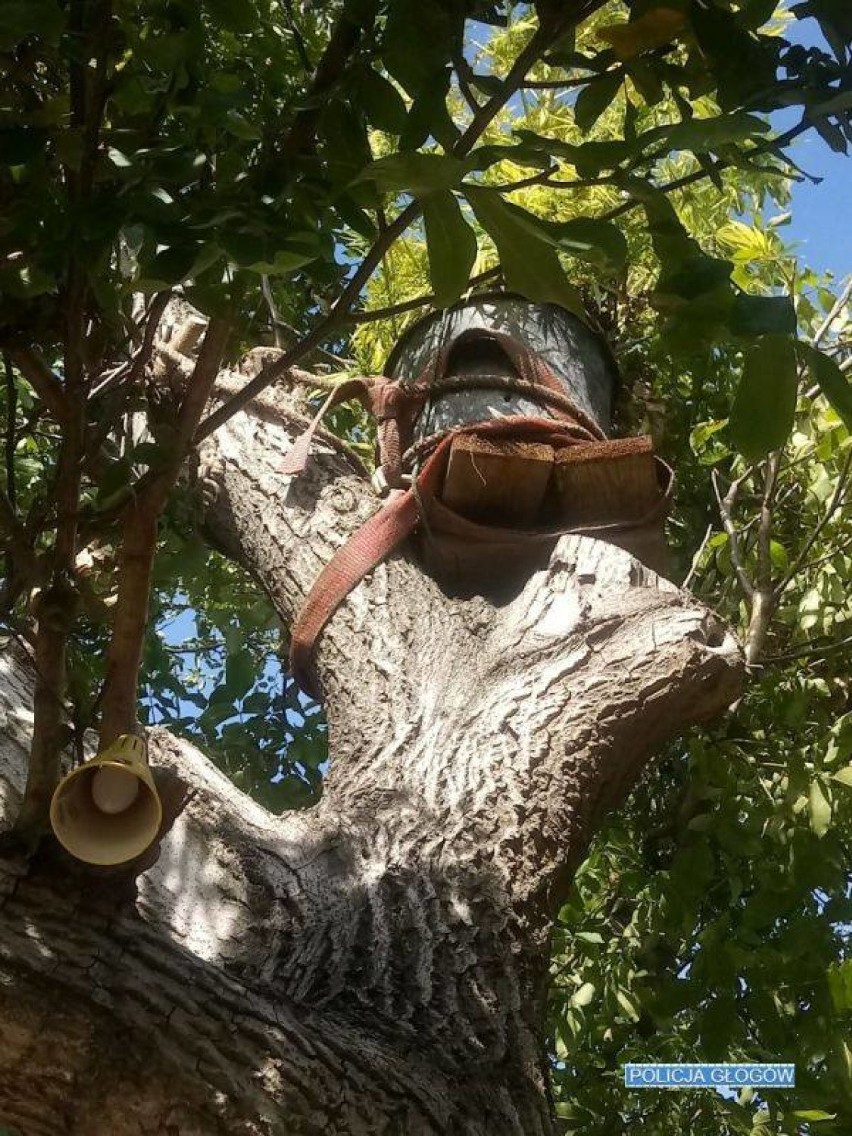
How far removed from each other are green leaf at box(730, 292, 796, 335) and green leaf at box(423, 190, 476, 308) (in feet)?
0.71

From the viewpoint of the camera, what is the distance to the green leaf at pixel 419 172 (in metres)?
0.95

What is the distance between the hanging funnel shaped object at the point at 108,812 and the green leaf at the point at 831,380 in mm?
685

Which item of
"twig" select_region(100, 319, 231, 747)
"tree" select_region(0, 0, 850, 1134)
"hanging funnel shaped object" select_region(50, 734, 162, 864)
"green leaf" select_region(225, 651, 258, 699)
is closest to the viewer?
"tree" select_region(0, 0, 850, 1134)

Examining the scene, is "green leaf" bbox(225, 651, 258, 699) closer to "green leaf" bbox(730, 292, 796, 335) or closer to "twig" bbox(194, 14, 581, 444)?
"twig" bbox(194, 14, 581, 444)

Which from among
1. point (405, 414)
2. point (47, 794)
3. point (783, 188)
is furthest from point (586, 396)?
point (47, 794)

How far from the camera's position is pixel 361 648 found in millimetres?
2266

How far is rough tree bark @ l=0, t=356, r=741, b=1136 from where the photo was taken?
125cm

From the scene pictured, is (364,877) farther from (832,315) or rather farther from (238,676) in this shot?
(238,676)

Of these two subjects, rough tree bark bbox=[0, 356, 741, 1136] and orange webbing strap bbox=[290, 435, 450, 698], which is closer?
rough tree bark bbox=[0, 356, 741, 1136]

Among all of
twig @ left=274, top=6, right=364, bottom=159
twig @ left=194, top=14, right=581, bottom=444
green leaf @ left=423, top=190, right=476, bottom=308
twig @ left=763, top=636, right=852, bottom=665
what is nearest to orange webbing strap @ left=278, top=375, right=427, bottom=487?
twig @ left=763, top=636, right=852, bottom=665

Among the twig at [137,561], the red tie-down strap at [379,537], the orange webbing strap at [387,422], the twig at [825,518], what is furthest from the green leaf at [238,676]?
the twig at [137,561]

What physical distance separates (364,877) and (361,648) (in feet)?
1.87

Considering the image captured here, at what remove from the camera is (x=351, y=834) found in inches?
72.7

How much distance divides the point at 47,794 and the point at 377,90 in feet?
2.55
